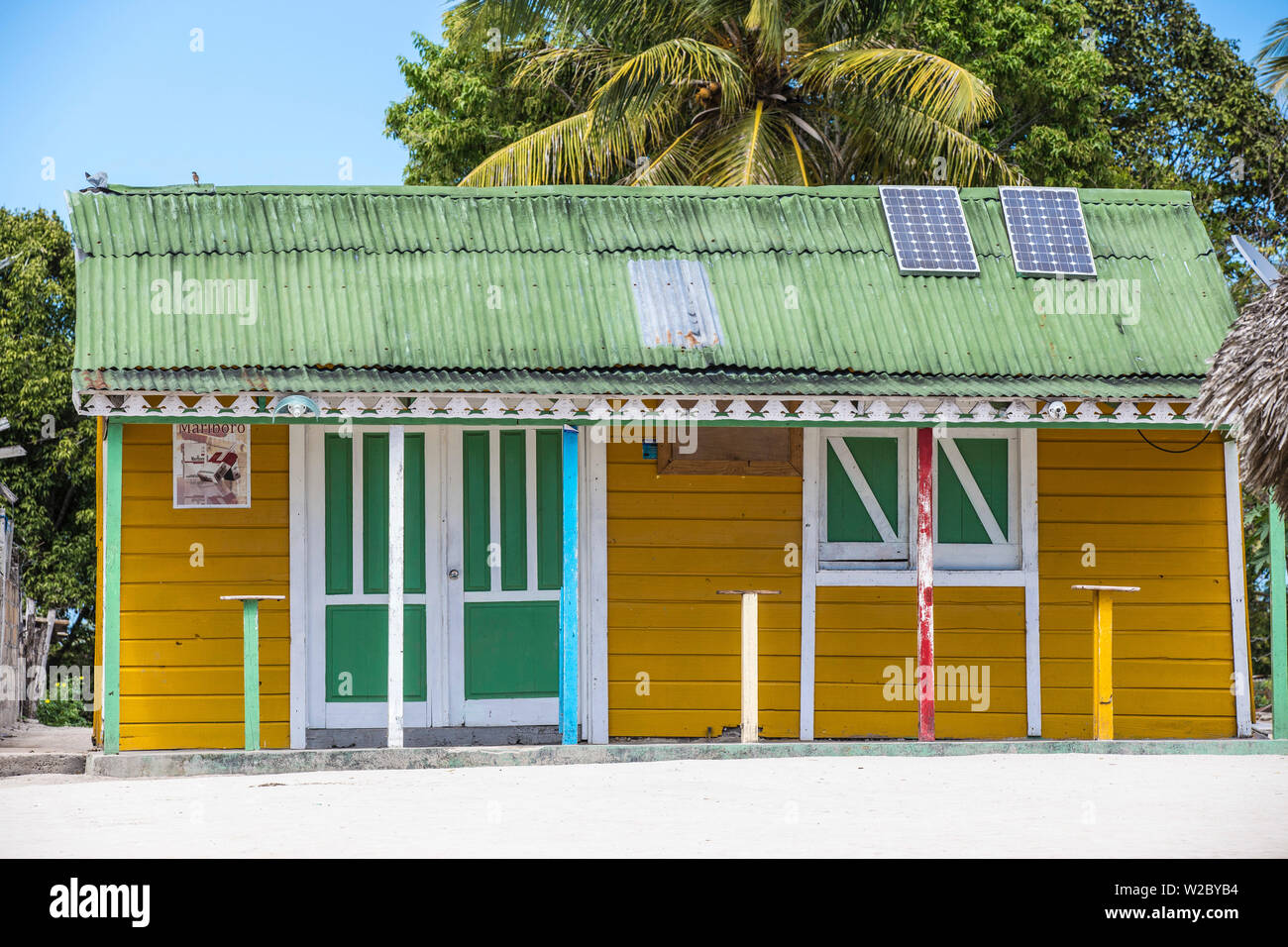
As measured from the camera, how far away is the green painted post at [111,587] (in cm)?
1110

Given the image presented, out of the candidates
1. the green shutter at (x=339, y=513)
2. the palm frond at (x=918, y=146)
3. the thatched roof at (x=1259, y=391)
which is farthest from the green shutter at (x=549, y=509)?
the palm frond at (x=918, y=146)

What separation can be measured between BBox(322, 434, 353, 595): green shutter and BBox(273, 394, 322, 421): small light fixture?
1160mm

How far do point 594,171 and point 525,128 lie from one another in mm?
3992

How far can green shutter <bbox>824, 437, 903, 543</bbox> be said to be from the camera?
12.4 meters

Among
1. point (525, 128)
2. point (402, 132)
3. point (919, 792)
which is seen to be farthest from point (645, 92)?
point (919, 792)

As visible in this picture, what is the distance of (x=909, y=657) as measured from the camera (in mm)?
12375

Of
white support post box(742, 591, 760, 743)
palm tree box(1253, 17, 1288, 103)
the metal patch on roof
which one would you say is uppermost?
palm tree box(1253, 17, 1288, 103)

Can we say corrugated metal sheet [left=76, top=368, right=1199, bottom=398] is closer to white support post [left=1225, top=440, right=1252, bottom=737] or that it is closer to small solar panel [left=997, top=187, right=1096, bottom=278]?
white support post [left=1225, top=440, right=1252, bottom=737]

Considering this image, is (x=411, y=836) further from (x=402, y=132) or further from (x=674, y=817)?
(x=402, y=132)

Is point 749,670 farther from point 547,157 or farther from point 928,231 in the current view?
point 547,157

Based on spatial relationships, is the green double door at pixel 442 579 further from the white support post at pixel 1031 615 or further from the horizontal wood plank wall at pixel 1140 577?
the horizontal wood plank wall at pixel 1140 577

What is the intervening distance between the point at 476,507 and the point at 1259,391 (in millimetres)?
5641

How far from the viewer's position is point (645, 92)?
746 inches

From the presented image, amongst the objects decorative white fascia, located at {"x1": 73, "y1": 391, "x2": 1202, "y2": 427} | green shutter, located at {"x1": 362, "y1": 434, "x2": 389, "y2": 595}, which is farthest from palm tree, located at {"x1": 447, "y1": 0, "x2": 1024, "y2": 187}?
green shutter, located at {"x1": 362, "y1": 434, "x2": 389, "y2": 595}
